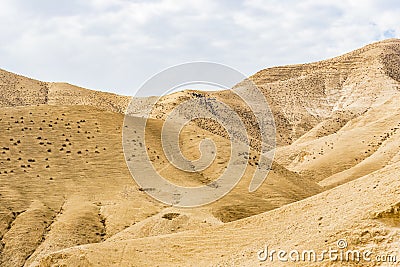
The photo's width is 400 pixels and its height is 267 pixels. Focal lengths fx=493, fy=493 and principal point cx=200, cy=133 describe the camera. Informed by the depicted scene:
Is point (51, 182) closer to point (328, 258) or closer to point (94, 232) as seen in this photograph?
point (94, 232)

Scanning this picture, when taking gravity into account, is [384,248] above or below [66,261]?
above

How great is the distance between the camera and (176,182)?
108ft

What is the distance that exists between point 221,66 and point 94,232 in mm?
10616

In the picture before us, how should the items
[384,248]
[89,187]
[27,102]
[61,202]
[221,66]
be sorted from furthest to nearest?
1. [27,102]
2. [89,187]
3. [61,202]
4. [221,66]
5. [384,248]

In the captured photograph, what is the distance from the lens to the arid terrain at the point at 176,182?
13.7 metres

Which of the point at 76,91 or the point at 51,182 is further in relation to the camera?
the point at 76,91

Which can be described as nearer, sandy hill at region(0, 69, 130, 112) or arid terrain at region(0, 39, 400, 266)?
arid terrain at region(0, 39, 400, 266)

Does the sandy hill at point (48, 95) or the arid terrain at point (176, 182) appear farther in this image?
the sandy hill at point (48, 95)

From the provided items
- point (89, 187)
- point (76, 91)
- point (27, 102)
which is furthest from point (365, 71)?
point (89, 187)

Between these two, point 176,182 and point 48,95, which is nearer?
point 176,182

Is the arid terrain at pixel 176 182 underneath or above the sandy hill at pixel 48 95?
underneath

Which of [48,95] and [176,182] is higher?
[48,95]

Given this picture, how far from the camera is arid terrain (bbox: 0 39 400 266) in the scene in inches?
538

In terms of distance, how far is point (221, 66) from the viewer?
2250 cm
